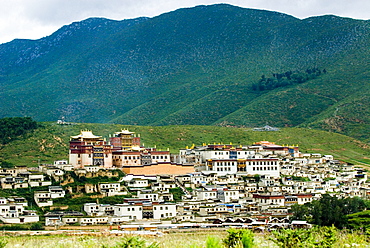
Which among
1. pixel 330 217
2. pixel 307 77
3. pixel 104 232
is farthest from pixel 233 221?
pixel 307 77

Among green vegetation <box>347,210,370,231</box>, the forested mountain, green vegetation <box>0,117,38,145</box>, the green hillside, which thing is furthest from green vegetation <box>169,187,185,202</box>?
the forested mountain

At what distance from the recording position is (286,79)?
172000mm

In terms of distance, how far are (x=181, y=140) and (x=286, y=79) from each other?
70.2 m

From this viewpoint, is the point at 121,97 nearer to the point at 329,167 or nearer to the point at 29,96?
the point at 29,96

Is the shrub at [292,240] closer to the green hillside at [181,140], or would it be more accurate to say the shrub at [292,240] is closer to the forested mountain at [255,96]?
the green hillside at [181,140]

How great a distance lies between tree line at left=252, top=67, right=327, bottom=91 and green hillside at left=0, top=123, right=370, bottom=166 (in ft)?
163

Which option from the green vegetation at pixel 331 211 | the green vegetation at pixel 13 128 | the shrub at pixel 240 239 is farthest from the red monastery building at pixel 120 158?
the shrub at pixel 240 239

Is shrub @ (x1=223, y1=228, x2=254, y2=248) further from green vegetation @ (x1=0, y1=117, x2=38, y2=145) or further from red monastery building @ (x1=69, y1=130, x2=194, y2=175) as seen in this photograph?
green vegetation @ (x1=0, y1=117, x2=38, y2=145)

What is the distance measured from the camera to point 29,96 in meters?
Result: 194

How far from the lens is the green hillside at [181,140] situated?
91.4 meters

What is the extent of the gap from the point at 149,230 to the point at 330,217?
51.6ft

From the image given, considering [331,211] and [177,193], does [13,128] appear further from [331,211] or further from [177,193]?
[331,211]

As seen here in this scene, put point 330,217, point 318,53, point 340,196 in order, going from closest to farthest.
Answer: point 330,217 < point 340,196 < point 318,53

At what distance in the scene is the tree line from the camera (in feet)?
559
